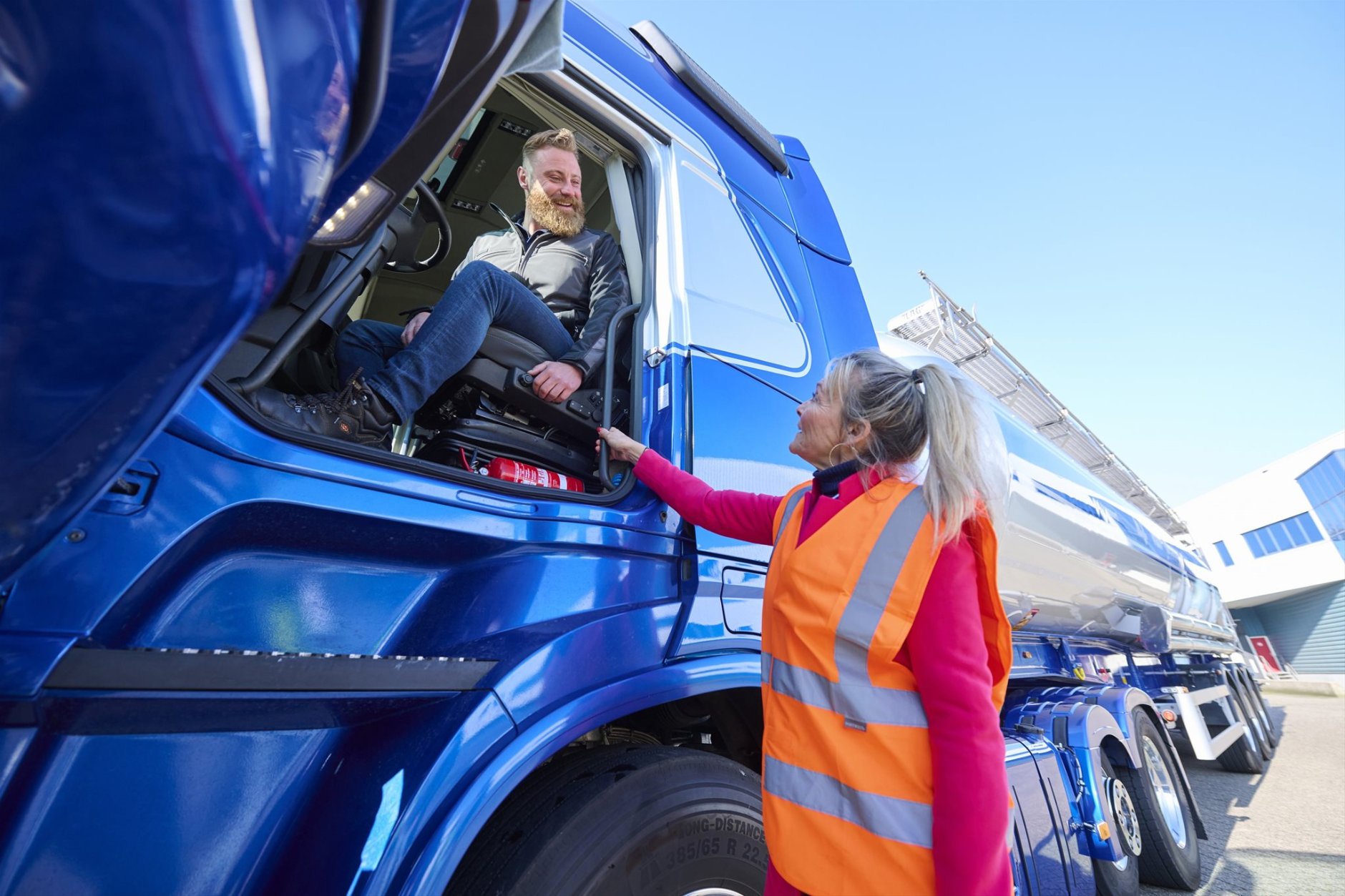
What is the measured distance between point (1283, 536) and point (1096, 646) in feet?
115

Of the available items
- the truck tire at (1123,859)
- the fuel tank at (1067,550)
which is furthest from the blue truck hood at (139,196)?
the truck tire at (1123,859)

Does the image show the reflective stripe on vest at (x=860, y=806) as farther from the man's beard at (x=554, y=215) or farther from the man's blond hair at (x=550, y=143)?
the man's blond hair at (x=550, y=143)

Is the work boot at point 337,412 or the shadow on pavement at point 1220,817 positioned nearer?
the work boot at point 337,412

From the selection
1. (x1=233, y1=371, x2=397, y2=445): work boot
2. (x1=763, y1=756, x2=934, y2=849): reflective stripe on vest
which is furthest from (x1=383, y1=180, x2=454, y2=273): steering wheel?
(x1=763, y1=756, x2=934, y2=849): reflective stripe on vest

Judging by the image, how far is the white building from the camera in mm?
29016

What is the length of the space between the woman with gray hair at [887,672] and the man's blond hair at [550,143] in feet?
3.77

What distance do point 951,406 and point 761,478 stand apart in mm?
519

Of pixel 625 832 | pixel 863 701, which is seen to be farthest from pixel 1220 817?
pixel 625 832

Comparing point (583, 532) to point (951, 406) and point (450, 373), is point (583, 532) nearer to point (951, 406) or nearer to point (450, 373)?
point (450, 373)

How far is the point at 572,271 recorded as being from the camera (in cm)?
210

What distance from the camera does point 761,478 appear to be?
1848 millimetres

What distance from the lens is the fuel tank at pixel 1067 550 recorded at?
3105 mm

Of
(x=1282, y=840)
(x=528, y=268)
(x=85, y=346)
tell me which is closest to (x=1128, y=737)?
(x=1282, y=840)

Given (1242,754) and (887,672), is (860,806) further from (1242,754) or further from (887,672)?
(1242,754)
